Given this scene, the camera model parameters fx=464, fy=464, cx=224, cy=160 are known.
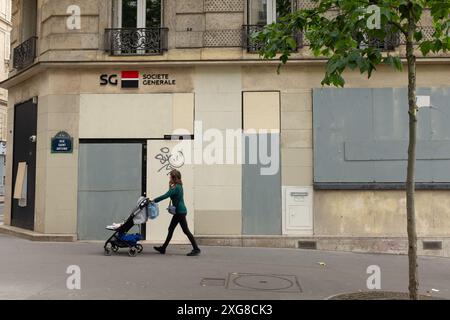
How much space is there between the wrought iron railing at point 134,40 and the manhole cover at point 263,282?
21.5ft

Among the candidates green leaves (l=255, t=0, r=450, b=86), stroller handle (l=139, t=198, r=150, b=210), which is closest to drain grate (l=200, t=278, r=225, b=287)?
stroller handle (l=139, t=198, r=150, b=210)

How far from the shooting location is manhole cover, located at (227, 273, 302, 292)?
276 inches

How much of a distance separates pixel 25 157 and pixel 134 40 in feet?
15.6

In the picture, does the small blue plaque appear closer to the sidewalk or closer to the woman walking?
the sidewalk

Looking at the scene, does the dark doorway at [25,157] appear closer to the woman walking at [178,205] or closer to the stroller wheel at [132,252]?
the stroller wheel at [132,252]

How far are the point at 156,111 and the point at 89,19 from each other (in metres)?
3.02

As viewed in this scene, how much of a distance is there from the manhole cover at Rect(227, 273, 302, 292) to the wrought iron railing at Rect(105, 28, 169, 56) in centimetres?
655

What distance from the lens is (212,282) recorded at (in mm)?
7305

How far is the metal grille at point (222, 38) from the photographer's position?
11.6 metres

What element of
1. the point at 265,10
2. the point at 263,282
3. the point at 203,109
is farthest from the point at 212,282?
the point at 265,10

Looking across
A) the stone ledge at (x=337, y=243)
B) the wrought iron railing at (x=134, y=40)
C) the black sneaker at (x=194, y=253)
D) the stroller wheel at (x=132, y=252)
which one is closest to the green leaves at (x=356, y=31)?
the black sneaker at (x=194, y=253)

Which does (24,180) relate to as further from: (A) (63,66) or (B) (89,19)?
(B) (89,19)

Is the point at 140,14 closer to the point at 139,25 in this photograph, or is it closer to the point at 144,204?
the point at 139,25

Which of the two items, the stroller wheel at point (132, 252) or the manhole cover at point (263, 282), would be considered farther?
the stroller wheel at point (132, 252)
